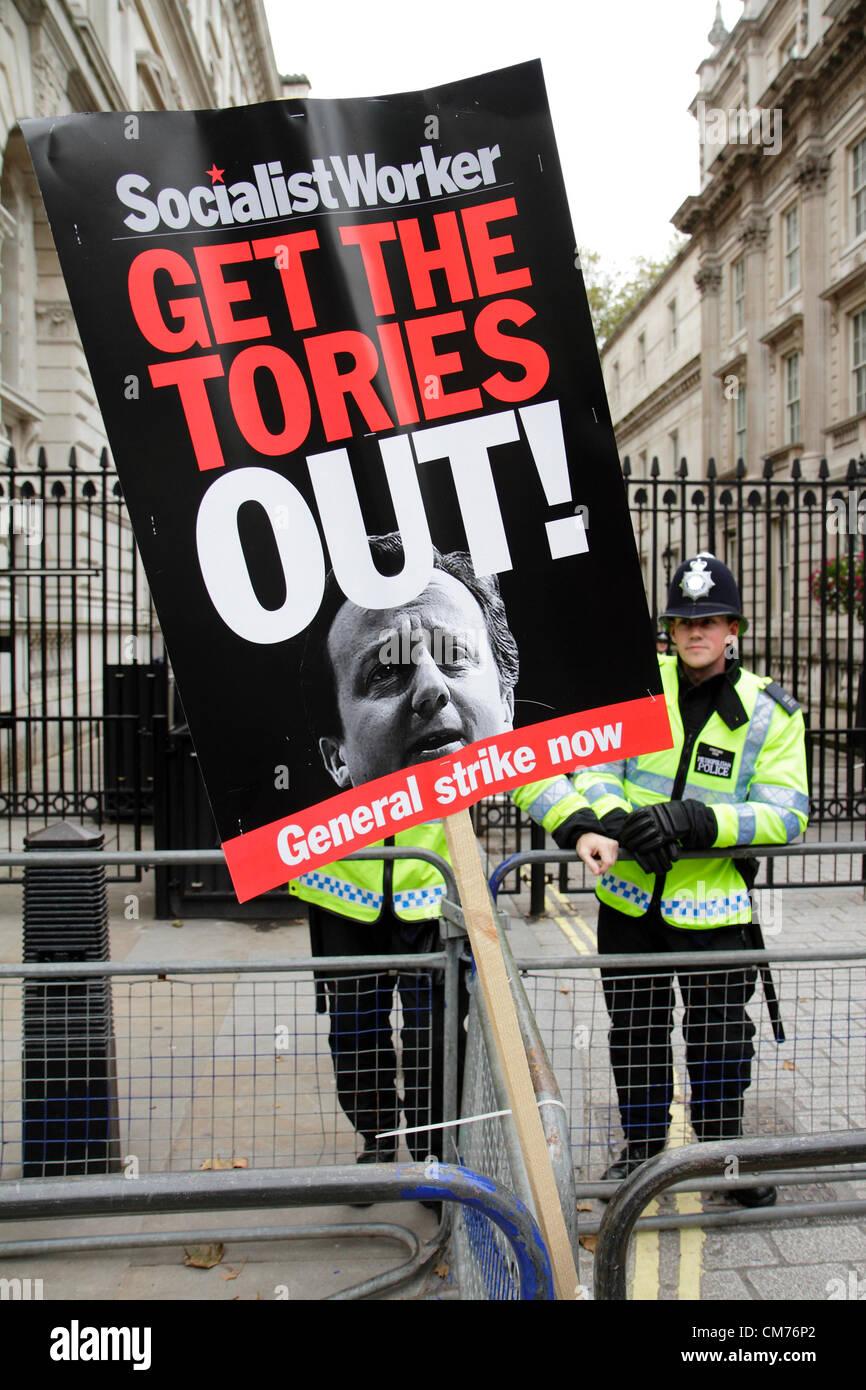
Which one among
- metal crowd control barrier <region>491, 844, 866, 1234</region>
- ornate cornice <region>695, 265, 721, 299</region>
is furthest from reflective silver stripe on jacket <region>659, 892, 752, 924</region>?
ornate cornice <region>695, 265, 721, 299</region>

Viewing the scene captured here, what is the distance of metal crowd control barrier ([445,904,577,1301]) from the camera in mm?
1407

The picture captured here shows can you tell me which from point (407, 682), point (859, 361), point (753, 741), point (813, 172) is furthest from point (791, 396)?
point (407, 682)

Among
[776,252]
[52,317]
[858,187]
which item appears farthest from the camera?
[776,252]

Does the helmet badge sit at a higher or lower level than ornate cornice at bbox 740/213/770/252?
lower

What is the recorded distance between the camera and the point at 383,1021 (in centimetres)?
316

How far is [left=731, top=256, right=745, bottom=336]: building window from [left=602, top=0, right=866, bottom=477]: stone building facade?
0.13 ft

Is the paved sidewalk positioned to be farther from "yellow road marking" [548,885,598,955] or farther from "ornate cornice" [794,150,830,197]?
"ornate cornice" [794,150,830,197]

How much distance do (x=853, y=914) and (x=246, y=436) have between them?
6432 millimetres

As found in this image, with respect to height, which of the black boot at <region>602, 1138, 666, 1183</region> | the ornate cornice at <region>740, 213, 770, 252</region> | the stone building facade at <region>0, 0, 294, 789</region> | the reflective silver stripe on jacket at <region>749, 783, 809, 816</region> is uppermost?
the ornate cornice at <region>740, 213, 770, 252</region>

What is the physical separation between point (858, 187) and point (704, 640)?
76.4ft

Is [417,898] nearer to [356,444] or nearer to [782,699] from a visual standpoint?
[782,699]

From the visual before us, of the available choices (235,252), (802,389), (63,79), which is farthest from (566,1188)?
(802,389)

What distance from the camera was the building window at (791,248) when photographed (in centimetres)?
2406

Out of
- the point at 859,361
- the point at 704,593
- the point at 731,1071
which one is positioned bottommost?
the point at 731,1071
